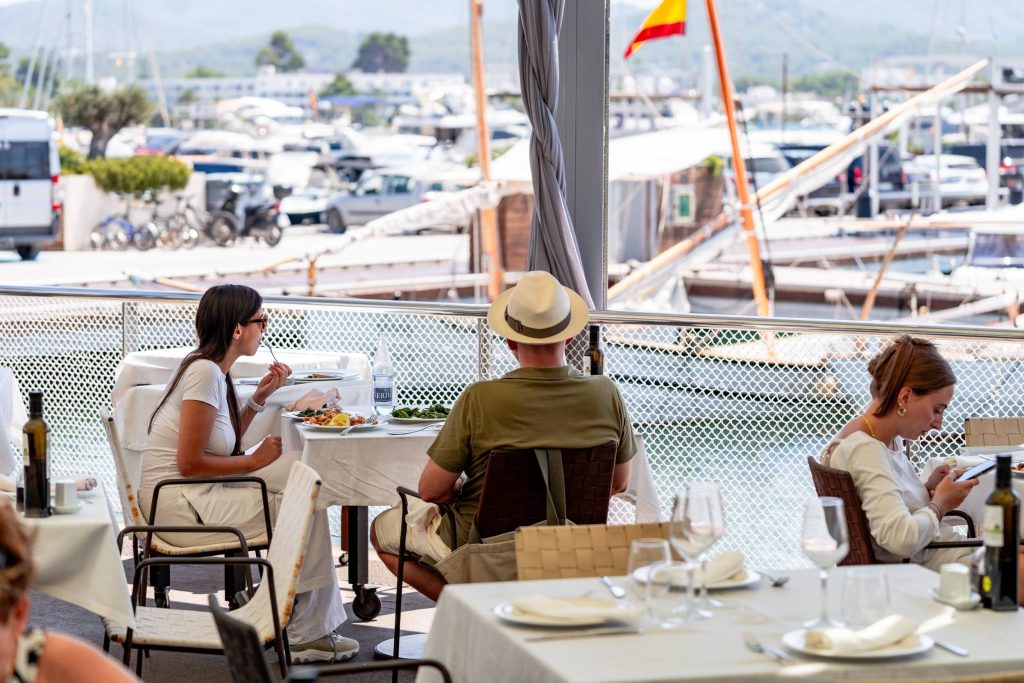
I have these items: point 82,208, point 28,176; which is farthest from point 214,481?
point 82,208

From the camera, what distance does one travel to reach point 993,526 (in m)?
2.79

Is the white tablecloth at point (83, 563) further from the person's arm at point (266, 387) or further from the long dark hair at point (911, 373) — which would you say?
the long dark hair at point (911, 373)

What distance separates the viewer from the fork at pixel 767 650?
242cm

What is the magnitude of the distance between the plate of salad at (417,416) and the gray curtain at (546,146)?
152cm

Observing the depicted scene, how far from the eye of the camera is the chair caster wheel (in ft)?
17.4

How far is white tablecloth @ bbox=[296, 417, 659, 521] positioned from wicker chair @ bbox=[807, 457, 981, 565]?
5.08 feet

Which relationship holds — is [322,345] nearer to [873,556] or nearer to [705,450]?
[705,450]

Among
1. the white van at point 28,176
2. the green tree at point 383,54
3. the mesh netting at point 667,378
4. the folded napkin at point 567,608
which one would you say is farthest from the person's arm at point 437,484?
the green tree at point 383,54

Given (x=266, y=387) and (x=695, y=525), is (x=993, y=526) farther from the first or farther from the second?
(x=266, y=387)

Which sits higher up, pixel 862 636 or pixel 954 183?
pixel 954 183

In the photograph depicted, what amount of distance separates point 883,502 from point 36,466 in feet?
6.91

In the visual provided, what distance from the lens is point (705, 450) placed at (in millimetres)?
5977

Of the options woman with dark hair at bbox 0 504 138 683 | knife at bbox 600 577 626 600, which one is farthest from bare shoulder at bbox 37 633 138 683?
knife at bbox 600 577 626 600

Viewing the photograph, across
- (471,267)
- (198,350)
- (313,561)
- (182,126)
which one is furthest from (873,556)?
(182,126)
